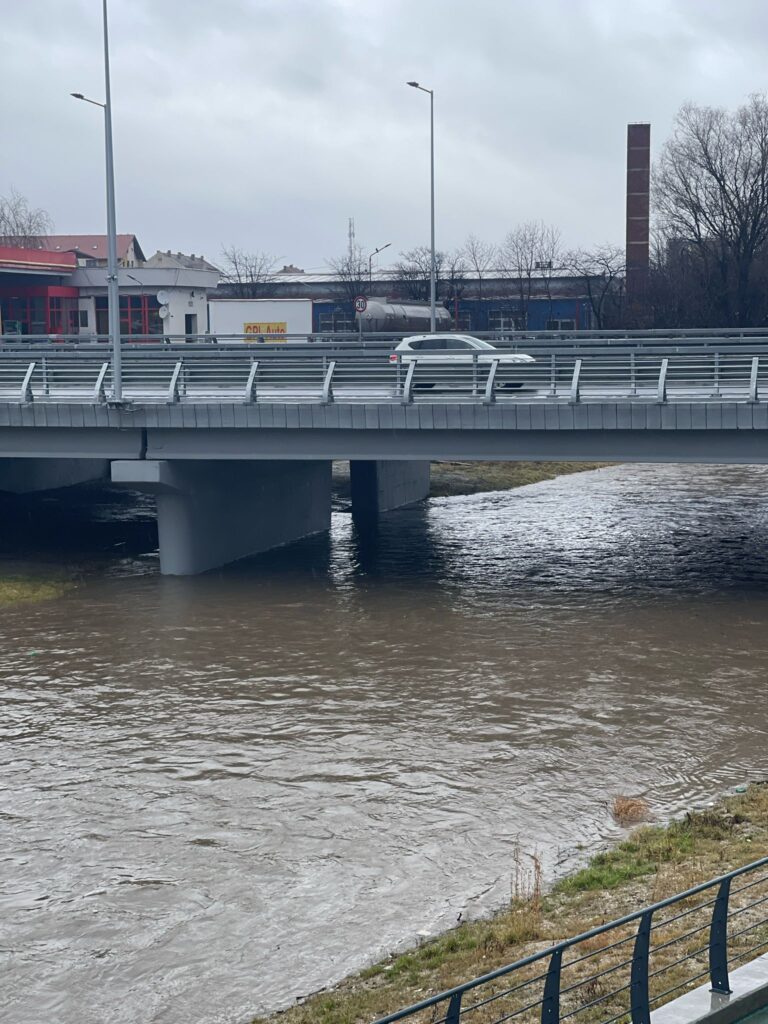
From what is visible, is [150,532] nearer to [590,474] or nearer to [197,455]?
[197,455]

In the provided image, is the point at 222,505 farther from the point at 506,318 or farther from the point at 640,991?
the point at 506,318

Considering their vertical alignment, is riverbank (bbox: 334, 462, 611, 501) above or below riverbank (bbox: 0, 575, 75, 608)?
above

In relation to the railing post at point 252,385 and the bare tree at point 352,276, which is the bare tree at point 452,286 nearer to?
the bare tree at point 352,276

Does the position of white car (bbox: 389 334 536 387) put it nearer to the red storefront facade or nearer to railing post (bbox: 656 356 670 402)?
railing post (bbox: 656 356 670 402)

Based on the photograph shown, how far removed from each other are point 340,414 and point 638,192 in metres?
54.7

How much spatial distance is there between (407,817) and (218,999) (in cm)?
429

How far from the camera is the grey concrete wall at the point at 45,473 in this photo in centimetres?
3781

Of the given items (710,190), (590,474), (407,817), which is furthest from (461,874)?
(710,190)

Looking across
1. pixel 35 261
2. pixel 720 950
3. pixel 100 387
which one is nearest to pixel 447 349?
pixel 100 387

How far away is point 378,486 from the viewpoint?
3772 centimetres

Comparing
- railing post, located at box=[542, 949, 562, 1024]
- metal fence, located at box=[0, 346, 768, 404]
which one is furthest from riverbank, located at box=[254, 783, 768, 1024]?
metal fence, located at box=[0, 346, 768, 404]

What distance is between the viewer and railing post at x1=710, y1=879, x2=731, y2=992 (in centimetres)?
753

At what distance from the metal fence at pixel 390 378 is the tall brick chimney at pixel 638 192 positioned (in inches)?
1864

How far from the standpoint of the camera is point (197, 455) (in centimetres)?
2655
